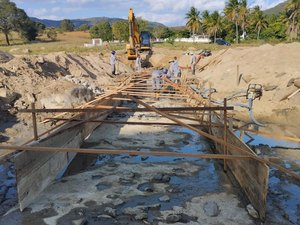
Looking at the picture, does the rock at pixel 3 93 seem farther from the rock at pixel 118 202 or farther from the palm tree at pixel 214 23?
the palm tree at pixel 214 23

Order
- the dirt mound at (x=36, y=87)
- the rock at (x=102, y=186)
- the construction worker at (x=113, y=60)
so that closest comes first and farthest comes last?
the rock at (x=102, y=186), the dirt mound at (x=36, y=87), the construction worker at (x=113, y=60)

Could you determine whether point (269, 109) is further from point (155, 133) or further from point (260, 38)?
point (260, 38)

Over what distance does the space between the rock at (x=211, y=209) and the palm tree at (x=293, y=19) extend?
1605 inches

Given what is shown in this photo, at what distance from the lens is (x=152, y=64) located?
3095 cm

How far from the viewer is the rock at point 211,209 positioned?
5.41 metres

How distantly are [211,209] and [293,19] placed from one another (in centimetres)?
4297

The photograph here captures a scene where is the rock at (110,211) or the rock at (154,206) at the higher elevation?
the rock at (110,211)

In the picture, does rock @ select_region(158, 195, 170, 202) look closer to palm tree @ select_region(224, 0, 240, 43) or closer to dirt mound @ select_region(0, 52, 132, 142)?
dirt mound @ select_region(0, 52, 132, 142)

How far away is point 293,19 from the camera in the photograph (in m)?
42.7

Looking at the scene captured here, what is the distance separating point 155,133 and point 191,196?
4401 millimetres

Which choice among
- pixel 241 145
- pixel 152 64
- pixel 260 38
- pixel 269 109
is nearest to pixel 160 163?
pixel 241 145

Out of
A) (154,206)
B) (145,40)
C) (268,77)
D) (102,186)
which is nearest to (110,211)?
(154,206)

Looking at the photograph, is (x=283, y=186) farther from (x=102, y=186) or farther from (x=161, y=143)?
(x=161, y=143)

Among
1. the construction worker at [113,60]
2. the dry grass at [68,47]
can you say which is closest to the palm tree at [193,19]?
the dry grass at [68,47]
